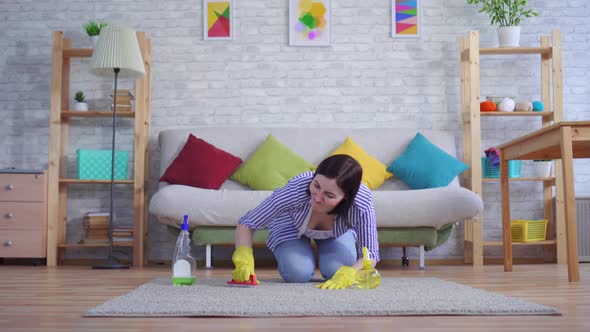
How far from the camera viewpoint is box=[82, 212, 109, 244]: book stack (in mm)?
4965

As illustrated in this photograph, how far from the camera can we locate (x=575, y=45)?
5.38m

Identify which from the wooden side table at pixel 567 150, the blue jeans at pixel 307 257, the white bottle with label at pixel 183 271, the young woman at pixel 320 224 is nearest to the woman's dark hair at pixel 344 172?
the young woman at pixel 320 224

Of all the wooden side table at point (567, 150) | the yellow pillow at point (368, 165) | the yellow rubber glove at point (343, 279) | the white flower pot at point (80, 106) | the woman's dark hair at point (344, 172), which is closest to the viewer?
the woman's dark hair at point (344, 172)

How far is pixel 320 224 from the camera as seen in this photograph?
3.05 meters

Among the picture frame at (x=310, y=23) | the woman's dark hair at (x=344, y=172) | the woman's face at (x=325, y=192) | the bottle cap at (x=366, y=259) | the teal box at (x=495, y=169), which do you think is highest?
the picture frame at (x=310, y=23)

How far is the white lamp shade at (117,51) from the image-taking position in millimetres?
4672

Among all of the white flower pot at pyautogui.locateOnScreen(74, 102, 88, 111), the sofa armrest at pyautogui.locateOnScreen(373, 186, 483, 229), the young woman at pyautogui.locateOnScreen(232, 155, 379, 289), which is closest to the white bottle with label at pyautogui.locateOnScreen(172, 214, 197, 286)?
the young woman at pyautogui.locateOnScreen(232, 155, 379, 289)

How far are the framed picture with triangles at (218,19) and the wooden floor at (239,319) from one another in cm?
220

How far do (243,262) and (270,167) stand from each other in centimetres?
201

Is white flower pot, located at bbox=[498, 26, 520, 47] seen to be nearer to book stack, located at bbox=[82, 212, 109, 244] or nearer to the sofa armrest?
the sofa armrest

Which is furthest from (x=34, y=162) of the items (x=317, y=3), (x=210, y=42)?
(x=317, y=3)

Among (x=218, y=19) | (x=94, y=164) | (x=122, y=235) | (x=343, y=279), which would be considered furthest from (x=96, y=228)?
(x=343, y=279)

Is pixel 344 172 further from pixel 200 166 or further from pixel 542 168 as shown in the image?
pixel 542 168

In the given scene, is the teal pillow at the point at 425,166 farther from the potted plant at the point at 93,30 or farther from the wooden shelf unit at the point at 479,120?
the potted plant at the point at 93,30
